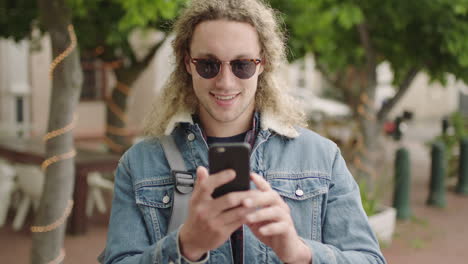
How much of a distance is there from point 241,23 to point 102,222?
244 inches

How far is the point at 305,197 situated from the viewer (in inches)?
67.9

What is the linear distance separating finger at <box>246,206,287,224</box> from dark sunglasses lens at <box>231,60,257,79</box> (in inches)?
20.8

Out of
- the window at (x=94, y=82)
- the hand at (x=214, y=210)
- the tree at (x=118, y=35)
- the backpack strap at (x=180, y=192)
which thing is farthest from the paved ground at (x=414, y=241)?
the window at (x=94, y=82)

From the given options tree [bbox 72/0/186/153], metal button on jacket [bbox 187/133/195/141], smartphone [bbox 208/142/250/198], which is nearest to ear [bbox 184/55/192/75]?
metal button on jacket [bbox 187/133/195/141]

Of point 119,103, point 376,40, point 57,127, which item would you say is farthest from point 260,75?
point 119,103

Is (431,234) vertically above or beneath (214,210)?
beneath

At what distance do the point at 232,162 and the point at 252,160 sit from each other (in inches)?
16.9

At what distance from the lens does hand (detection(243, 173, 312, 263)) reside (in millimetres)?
1317

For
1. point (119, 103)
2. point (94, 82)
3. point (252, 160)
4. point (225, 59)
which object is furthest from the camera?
point (94, 82)

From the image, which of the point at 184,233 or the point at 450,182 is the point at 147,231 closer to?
the point at 184,233

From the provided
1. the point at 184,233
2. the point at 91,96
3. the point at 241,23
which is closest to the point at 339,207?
the point at 184,233

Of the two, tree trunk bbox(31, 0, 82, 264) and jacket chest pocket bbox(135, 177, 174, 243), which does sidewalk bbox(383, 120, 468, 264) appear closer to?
tree trunk bbox(31, 0, 82, 264)

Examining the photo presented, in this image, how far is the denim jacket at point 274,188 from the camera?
1.66m

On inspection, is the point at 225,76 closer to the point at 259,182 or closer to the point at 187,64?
the point at 187,64
